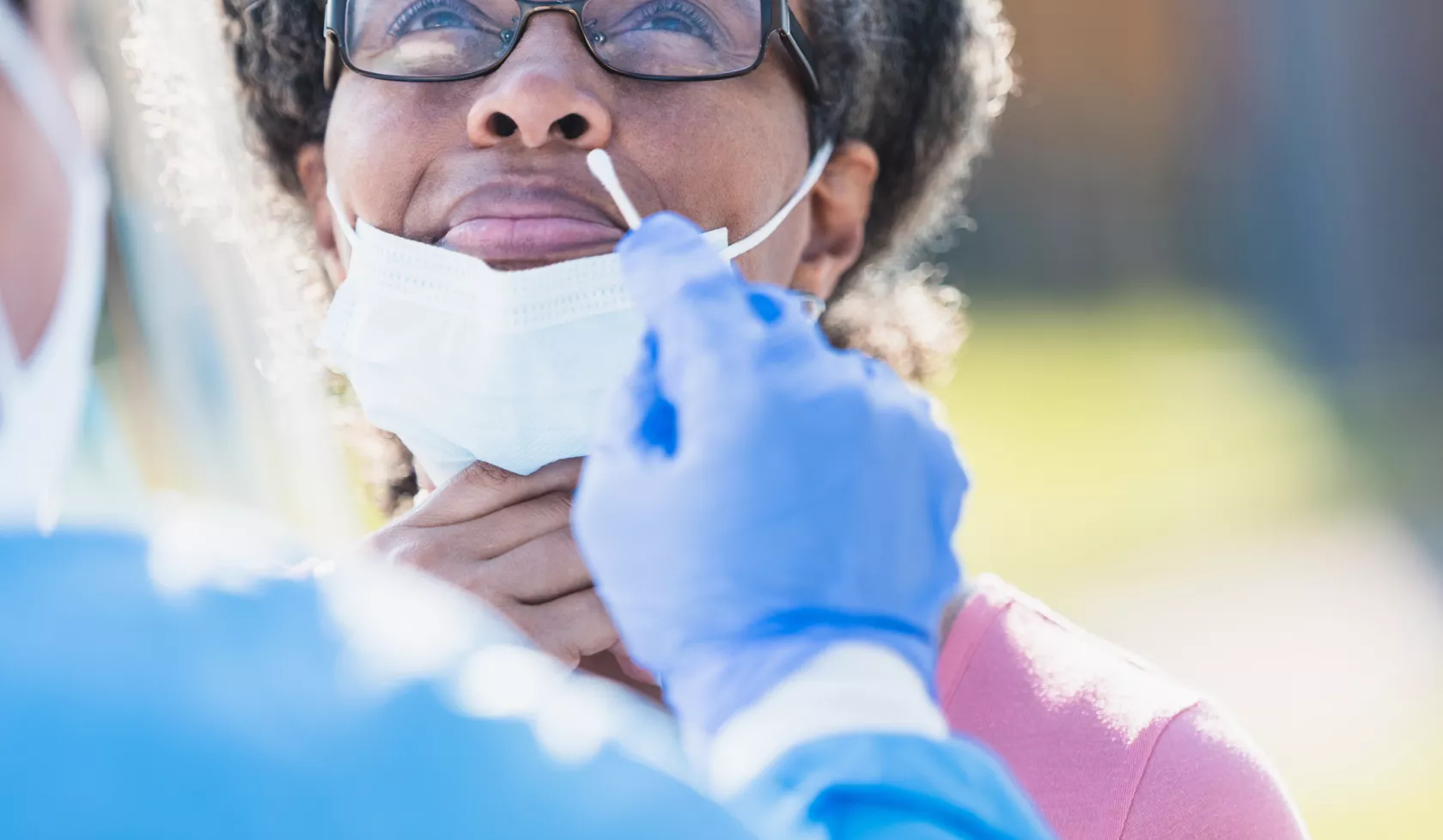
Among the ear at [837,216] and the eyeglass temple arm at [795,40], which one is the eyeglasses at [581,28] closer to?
the eyeglass temple arm at [795,40]

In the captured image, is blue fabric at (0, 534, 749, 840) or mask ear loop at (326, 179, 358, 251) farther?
mask ear loop at (326, 179, 358, 251)

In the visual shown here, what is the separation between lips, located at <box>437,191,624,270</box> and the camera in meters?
1.64

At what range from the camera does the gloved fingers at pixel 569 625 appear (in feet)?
5.18

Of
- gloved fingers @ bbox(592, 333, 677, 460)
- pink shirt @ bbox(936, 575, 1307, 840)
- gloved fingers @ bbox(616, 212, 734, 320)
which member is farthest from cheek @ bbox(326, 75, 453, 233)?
pink shirt @ bbox(936, 575, 1307, 840)

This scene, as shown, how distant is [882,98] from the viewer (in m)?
2.13

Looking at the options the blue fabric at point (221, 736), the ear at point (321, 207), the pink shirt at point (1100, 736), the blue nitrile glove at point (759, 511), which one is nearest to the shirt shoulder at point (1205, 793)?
the pink shirt at point (1100, 736)

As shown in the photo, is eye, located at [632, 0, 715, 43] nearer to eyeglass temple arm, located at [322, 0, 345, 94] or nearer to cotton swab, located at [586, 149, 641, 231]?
cotton swab, located at [586, 149, 641, 231]

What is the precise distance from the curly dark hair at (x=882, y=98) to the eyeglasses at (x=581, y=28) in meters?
0.16

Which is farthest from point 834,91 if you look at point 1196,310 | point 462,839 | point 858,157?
point 1196,310

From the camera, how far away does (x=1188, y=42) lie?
10.8m

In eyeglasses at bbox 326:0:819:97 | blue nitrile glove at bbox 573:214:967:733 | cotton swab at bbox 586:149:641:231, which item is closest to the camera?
blue nitrile glove at bbox 573:214:967:733

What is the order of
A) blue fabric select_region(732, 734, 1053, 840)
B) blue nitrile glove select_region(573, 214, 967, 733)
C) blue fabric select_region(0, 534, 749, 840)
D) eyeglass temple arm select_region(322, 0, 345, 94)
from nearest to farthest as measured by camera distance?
blue fabric select_region(0, 534, 749, 840)
blue fabric select_region(732, 734, 1053, 840)
blue nitrile glove select_region(573, 214, 967, 733)
eyeglass temple arm select_region(322, 0, 345, 94)

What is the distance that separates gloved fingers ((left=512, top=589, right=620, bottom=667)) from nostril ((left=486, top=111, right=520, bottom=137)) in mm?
542

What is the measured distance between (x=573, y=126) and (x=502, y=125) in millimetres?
83
